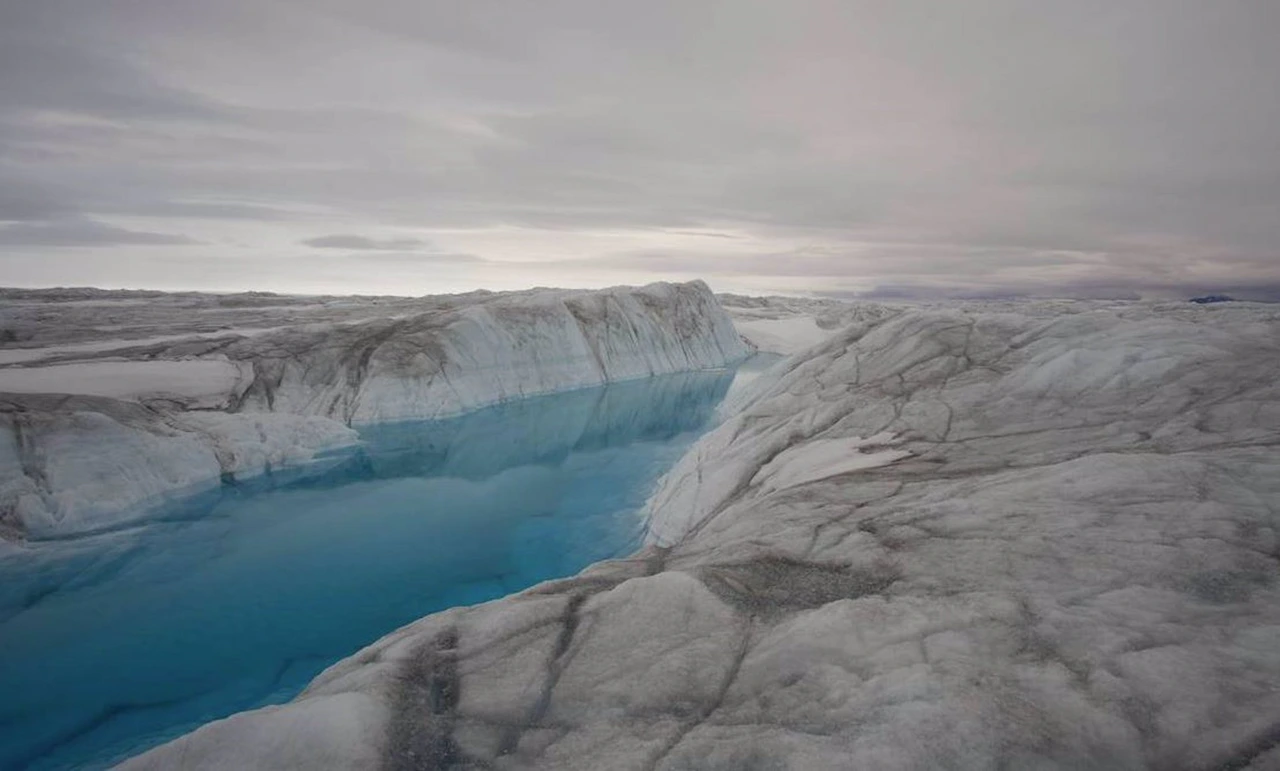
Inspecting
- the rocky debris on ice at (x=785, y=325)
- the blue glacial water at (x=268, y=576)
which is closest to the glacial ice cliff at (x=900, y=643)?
the blue glacial water at (x=268, y=576)

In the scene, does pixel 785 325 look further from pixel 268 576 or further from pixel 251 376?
pixel 268 576

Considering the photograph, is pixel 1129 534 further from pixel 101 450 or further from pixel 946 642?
→ pixel 101 450

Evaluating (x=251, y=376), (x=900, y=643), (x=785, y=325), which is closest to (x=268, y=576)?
(x=900, y=643)

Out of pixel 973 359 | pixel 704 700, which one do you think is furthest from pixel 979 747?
pixel 973 359

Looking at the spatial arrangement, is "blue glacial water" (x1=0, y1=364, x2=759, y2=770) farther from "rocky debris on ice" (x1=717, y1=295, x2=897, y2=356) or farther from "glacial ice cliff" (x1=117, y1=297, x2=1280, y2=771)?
"rocky debris on ice" (x1=717, y1=295, x2=897, y2=356)

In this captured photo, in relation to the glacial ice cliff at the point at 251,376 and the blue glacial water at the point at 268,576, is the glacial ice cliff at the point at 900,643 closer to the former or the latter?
the blue glacial water at the point at 268,576

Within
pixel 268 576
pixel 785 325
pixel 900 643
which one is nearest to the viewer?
pixel 900 643
